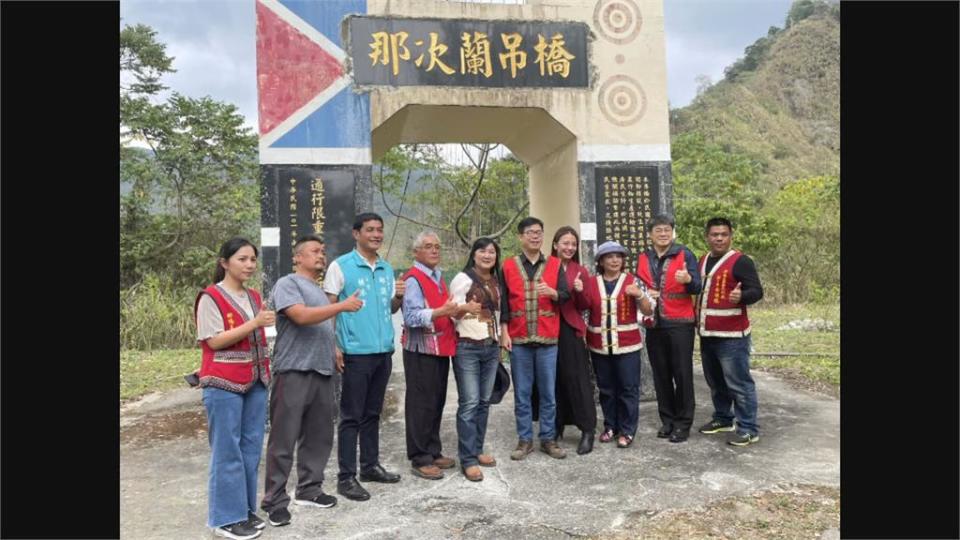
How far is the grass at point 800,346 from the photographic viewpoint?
6.35 m

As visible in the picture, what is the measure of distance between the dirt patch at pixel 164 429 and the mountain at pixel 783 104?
27613 mm

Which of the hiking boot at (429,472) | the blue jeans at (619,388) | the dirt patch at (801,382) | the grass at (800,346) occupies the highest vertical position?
the blue jeans at (619,388)

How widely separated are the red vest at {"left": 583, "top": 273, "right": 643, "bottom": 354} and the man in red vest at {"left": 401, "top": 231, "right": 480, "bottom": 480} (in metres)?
1.05

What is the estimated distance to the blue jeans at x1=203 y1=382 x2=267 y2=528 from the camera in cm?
279

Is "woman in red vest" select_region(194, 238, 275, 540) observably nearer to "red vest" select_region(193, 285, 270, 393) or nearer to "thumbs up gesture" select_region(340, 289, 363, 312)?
"red vest" select_region(193, 285, 270, 393)

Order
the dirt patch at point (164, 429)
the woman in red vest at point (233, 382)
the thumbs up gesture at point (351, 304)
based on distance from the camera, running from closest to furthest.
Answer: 1. the woman in red vest at point (233, 382)
2. the thumbs up gesture at point (351, 304)
3. the dirt patch at point (164, 429)

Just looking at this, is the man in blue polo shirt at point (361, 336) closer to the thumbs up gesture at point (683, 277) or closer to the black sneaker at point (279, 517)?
the black sneaker at point (279, 517)

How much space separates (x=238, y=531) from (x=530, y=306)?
1927 mm

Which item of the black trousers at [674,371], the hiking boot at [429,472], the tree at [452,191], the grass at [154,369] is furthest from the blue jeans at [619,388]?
the tree at [452,191]

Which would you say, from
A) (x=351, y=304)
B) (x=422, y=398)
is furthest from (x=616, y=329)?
(x=351, y=304)

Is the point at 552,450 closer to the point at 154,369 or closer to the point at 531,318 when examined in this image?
the point at 531,318

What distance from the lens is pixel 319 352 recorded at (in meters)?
3.08

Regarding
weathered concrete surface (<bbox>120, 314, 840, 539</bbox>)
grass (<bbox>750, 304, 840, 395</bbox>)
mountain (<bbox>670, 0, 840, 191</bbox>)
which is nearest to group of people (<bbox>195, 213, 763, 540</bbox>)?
weathered concrete surface (<bbox>120, 314, 840, 539</bbox>)

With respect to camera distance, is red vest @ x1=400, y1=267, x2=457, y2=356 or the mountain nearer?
red vest @ x1=400, y1=267, x2=457, y2=356
